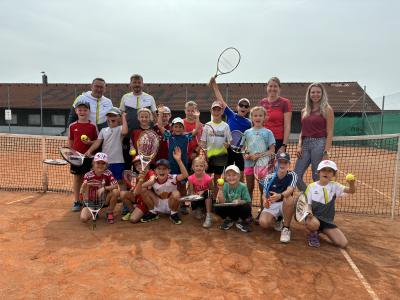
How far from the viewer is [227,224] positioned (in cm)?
420

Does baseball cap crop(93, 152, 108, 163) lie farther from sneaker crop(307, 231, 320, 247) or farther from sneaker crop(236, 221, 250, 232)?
sneaker crop(307, 231, 320, 247)

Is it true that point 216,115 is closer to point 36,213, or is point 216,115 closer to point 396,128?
point 36,213

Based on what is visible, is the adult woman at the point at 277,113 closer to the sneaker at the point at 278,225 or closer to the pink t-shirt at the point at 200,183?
the sneaker at the point at 278,225

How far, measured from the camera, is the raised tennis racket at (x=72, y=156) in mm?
4418

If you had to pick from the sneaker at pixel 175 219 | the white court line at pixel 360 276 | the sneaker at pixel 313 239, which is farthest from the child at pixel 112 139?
the white court line at pixel 360 276

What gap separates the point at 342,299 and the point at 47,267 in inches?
108

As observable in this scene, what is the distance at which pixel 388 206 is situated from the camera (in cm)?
588

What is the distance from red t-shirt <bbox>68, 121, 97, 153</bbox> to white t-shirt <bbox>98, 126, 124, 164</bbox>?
0.15 meters

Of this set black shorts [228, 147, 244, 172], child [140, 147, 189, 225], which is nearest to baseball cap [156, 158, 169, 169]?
child [140, 147, 189, 225]

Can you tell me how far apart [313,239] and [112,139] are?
2943 mm

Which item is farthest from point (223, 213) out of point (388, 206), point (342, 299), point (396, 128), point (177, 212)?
point (396, 128)

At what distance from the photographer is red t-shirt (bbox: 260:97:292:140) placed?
4312 millimetres

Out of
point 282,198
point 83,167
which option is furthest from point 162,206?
point 282,198

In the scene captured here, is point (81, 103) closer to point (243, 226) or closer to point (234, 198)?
point (234, 198)
